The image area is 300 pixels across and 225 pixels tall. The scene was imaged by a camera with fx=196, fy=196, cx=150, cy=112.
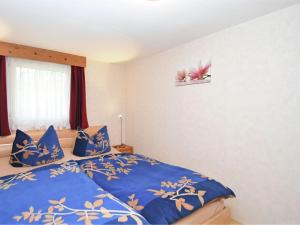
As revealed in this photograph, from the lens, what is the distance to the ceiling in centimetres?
179

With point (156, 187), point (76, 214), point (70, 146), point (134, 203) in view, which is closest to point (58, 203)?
point (76, 214)

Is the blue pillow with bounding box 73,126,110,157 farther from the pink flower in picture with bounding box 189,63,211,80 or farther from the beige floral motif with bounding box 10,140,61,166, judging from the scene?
the pink flower in picture with bounding box 189,63,211,80

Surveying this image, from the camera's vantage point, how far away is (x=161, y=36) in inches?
101

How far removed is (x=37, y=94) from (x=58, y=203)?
2.25 m

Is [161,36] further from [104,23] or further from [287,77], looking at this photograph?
[287,77]

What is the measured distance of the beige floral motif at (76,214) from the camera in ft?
4.05

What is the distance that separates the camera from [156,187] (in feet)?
5.61

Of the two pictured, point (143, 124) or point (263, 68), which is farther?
point (143, 124)

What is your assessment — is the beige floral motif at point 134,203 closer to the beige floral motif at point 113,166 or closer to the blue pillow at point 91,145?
the beige floral motif at point 113,166

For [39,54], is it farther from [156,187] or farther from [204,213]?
[204,213]

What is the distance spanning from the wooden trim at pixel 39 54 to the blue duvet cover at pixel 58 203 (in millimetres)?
1814

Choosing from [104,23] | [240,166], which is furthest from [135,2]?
[240,166]

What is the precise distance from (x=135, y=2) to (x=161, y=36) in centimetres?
87

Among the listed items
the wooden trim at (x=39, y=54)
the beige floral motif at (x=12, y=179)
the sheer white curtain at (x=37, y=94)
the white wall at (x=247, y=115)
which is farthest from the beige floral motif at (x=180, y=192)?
the wooden trim at (x=39, y=54)
